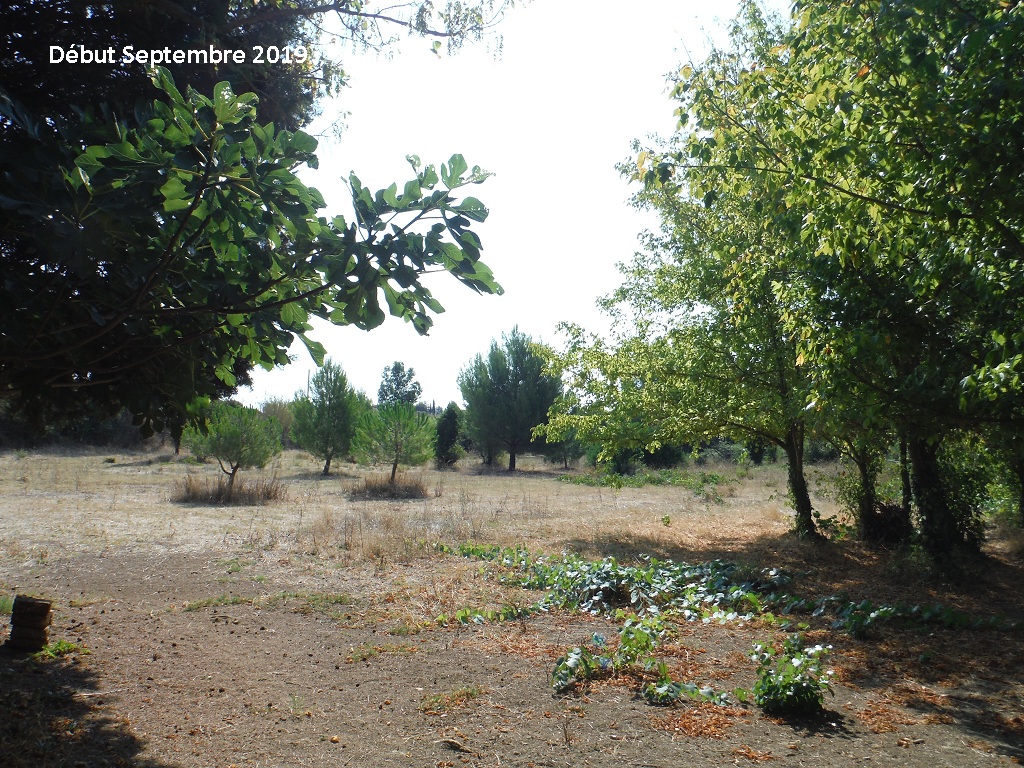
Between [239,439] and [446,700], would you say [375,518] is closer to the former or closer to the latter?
[239,439]

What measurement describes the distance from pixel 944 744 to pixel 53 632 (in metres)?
6.91

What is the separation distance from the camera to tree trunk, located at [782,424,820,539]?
40.0 feet

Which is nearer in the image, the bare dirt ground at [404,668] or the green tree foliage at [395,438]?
the bare dirt ground at [404,668]

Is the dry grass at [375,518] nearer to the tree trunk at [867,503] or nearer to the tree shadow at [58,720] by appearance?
the tree trunk at [867,503]

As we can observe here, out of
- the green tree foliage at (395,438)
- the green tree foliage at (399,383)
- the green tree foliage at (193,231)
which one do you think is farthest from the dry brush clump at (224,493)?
the green tree foliage at (399,383)

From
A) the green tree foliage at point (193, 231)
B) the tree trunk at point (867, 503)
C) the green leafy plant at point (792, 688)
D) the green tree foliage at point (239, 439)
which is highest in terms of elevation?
the green tree foliage at point (193, 231)

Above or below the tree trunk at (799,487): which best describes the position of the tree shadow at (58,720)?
below

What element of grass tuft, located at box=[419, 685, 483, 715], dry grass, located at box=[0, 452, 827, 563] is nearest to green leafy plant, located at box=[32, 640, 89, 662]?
grass tuft, located at box=[419, 685, 483, 715]

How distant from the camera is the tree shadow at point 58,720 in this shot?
3.57 meters

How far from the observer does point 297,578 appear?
9.03 m

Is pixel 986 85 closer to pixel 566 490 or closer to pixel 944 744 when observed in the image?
pixel 944 744

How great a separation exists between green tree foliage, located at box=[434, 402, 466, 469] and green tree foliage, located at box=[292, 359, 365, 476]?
7078 mm

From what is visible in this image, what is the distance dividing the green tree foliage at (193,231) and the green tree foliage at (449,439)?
1336 inches

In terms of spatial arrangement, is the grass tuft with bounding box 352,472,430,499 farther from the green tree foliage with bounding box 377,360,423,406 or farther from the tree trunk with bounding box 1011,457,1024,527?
the green tree foliage with bounding box 377,360,423,406
